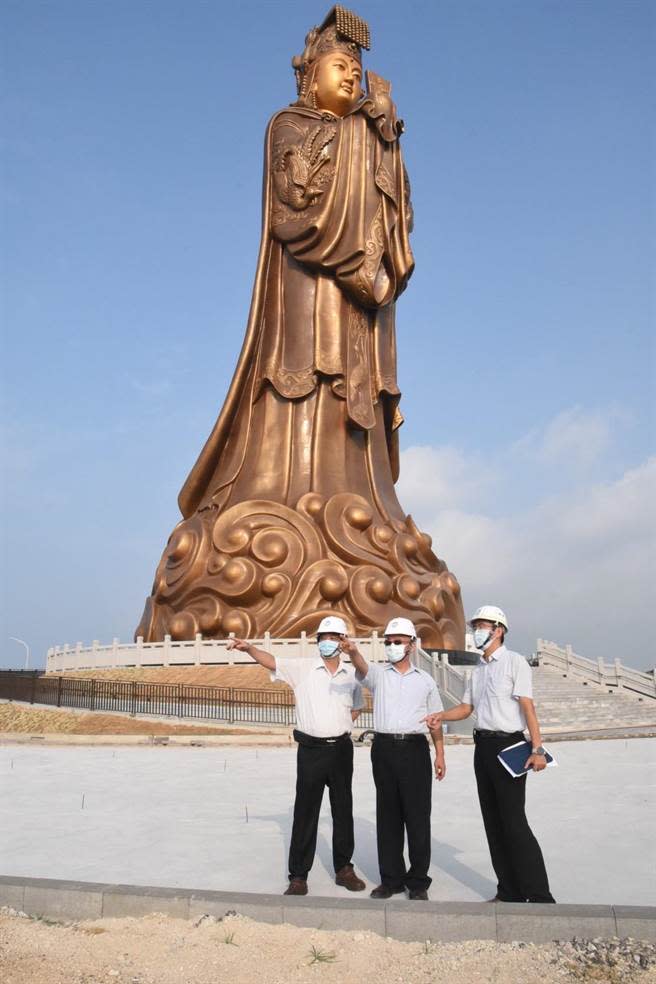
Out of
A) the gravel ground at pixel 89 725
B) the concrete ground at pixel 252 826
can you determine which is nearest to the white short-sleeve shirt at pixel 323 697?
the concrete ground at pixel 252 826

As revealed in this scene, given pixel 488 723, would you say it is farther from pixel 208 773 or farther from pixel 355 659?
pixel 208 773

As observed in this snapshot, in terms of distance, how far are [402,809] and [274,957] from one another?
1.03 m

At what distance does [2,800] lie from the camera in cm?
667

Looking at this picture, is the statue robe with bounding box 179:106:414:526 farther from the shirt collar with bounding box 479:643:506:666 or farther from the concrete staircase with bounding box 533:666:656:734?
the shirt collar with bounding box 479:643:506:666

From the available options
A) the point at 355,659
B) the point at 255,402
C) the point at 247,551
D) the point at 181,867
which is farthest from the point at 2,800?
the point at 255,402

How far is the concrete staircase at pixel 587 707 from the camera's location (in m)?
15.4

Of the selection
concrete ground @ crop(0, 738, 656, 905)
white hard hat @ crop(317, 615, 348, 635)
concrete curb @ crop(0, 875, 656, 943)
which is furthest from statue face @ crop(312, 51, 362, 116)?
concrete curb @ crop(0, 875, 656, 943)

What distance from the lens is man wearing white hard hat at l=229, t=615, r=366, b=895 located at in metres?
4.06

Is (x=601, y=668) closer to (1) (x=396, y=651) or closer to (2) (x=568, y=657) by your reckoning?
(2) (x=568, y=657)

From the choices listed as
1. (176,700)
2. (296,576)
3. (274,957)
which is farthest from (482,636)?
(296,576)

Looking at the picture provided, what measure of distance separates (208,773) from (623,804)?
3.85 m

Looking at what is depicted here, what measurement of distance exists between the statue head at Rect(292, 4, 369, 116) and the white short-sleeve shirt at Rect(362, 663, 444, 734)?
22.3m

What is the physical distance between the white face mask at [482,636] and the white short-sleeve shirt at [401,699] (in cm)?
32

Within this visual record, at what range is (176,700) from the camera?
14.8 meters
